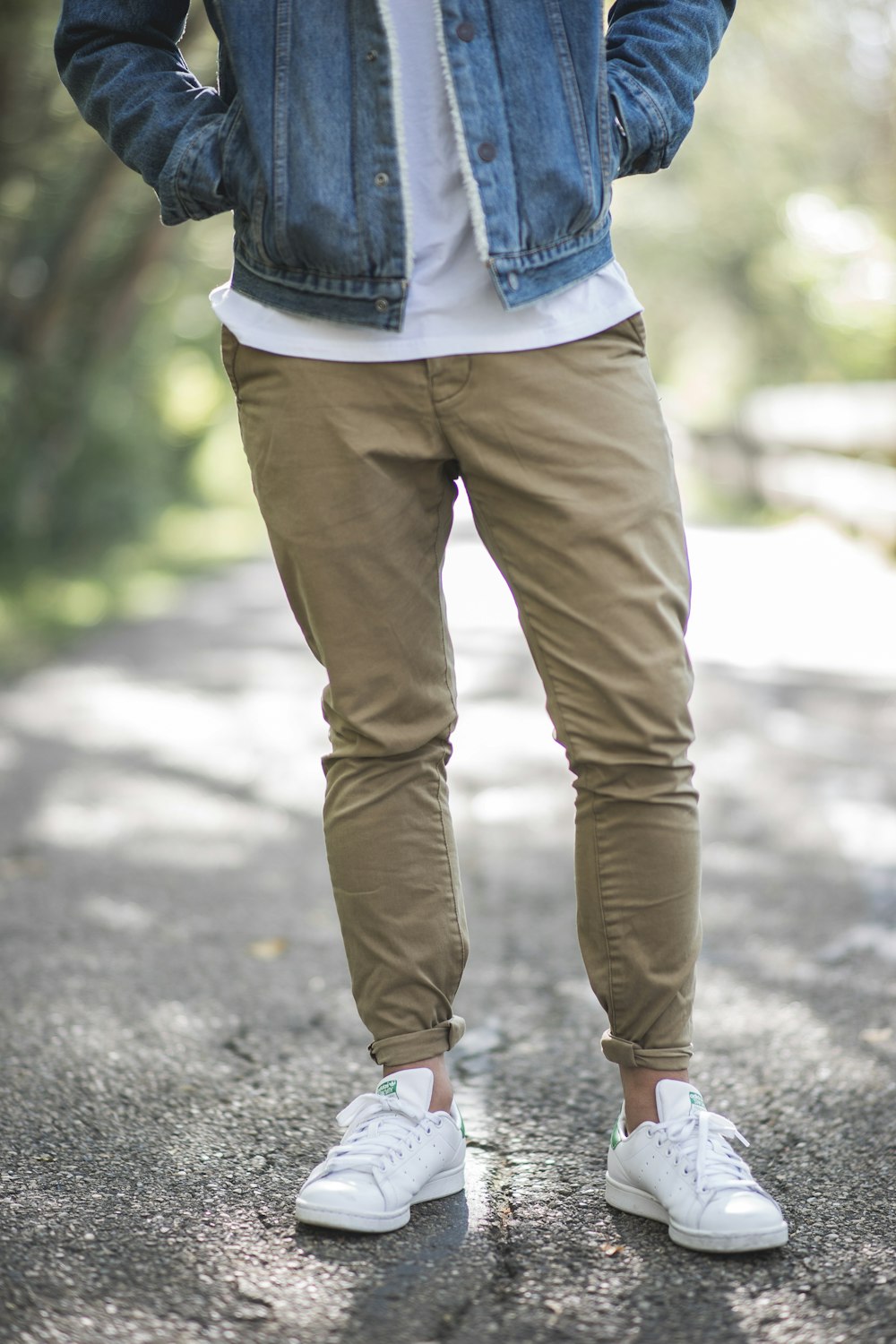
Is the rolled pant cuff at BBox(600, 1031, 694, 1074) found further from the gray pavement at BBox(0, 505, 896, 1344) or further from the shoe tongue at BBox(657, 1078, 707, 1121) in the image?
the gray pavement at BBox(0, 505, 896, 1344)

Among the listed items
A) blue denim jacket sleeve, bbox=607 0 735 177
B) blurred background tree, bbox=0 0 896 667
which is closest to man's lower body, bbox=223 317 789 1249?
blue denim jacket sleeve, bbox=607 0 735 177

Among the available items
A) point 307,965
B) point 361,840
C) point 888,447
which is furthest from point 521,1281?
point 888,447

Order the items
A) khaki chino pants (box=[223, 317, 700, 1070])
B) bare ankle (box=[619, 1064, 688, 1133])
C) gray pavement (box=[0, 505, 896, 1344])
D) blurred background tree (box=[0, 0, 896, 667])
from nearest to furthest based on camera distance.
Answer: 1. gray pavement (box=[0, 505, 896, 1344])
2. khaki chino pants (box=[223, 317, 700, 1070])
3. bare ankle (box=[619, 1064, 688, 1133])
4. blurred background tree (box=[0, 0, 896, 667])

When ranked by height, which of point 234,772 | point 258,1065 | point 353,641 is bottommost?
point 234,772

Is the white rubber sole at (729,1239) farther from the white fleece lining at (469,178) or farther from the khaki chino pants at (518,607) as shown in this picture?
A: the white fleece lining at (469,178)

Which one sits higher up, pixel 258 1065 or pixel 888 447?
pixel 258 1065

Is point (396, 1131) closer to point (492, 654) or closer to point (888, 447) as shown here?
point (492, 654)

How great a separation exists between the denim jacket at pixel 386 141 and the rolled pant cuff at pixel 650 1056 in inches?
38.4

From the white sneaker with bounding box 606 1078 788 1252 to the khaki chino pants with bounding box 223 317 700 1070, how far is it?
82 millimetres

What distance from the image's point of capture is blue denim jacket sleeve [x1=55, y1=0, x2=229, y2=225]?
1.90 meters

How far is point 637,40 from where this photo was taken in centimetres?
192

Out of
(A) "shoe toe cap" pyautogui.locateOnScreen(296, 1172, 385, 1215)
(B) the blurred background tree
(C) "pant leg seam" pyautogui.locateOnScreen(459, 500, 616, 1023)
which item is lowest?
(B) the blurred background tree

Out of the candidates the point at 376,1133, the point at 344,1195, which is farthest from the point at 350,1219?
the point at 376,1133

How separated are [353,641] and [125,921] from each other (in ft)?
5.39
